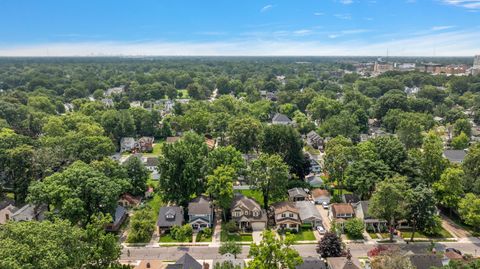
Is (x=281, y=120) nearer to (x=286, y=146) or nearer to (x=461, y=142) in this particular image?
(x=286, y=146)

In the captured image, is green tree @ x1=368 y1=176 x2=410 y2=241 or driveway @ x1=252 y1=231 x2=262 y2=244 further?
driveway @ x1=252 y1=231 x2=262 y2=244

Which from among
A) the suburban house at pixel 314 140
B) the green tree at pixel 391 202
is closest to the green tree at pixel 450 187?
the green tree at pixel 391 202

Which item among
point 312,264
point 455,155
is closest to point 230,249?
point 312,264

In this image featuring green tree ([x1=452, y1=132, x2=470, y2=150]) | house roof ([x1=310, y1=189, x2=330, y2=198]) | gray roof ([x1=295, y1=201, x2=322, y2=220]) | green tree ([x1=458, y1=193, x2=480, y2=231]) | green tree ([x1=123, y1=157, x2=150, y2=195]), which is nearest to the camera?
green tree ([x1=458, y1=193, x2=480, y2=231])

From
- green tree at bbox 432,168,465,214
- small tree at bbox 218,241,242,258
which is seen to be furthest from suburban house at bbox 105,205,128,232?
green tree at bbox 432,168,465,214

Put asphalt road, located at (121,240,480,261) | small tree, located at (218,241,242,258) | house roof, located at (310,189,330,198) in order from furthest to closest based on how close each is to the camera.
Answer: house roof, located at (310,189,330,198), asphalt road, located at (121,240,480,261), small tree, located at (218,241,242,258)

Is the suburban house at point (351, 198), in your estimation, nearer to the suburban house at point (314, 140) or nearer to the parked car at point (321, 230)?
the parked car at point (321, 230)

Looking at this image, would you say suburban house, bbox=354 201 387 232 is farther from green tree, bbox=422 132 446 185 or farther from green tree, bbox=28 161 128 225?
green tree, bbox=28 161 128 225

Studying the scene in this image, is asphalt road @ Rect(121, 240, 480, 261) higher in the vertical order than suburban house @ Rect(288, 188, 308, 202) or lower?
lower
